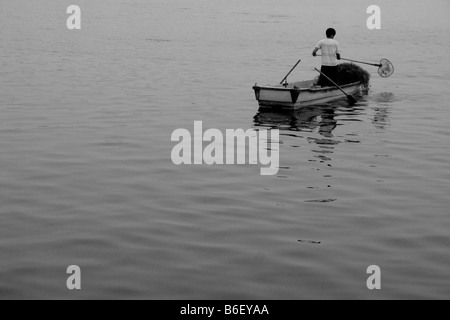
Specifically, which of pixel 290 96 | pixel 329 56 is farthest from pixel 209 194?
pixel 329 56

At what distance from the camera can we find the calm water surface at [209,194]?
371 inches

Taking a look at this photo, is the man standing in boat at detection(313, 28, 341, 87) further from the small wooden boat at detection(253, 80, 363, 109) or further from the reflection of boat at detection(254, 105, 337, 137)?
the reflection of boat at detection(254, 105, 337, 137)

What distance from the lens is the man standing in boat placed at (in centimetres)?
2331

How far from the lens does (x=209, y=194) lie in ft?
43.4

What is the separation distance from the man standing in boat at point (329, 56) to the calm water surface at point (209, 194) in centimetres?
98

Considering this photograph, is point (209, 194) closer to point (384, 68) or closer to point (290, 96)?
point (290, 96)

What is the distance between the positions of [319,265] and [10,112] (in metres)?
14.3

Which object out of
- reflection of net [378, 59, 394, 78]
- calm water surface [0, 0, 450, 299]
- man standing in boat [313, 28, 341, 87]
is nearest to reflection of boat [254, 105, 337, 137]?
calm water surface [0, 0, 450, 299]

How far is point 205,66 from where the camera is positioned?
37.2m

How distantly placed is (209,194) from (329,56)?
11730 millimetres

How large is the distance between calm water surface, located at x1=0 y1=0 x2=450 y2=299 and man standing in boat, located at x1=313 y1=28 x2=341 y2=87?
979mm

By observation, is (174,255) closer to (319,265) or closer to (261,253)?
(261,253)

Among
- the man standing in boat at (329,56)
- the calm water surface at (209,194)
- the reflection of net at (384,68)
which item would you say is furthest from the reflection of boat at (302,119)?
the reflection of net at (384,68)
